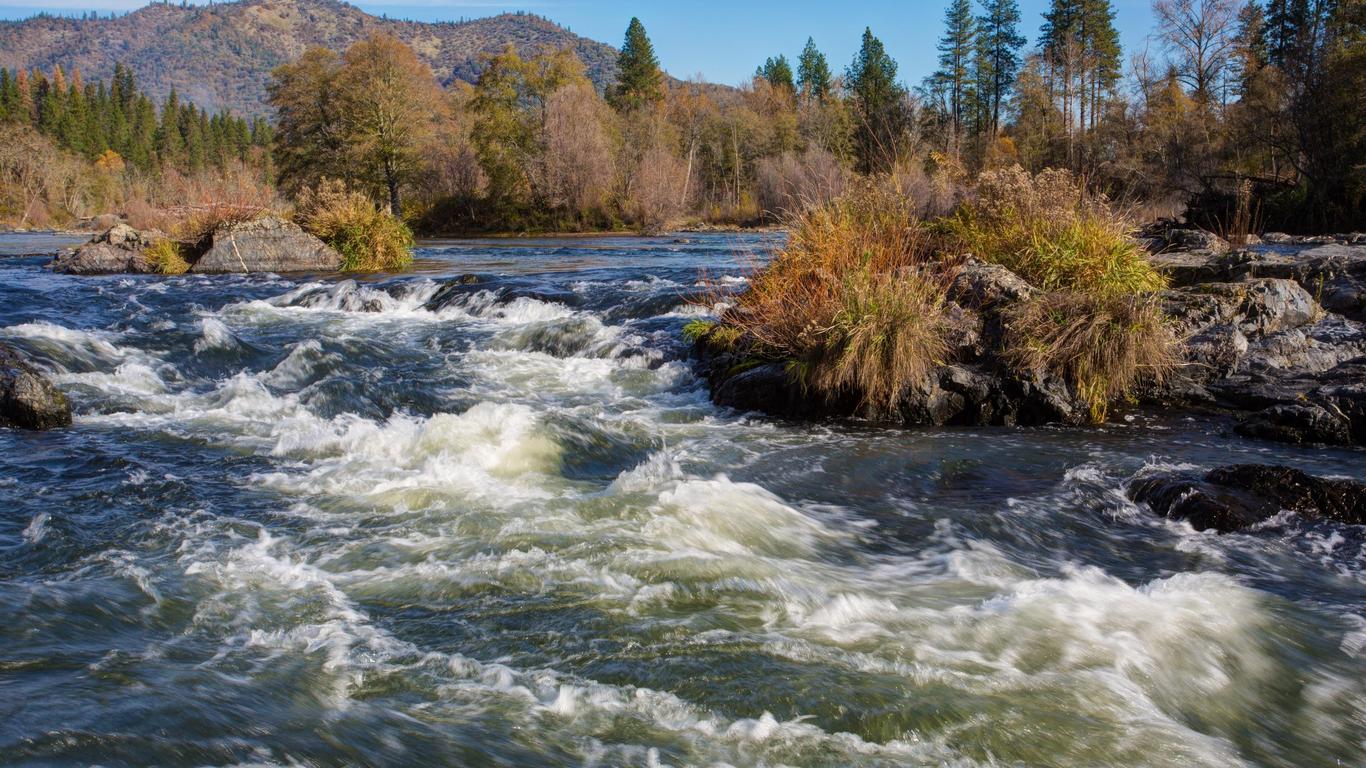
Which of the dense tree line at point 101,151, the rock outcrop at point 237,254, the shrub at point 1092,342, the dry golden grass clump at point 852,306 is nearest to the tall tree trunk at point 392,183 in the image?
the dense tree line at point 101,151

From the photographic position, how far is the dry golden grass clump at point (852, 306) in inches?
342

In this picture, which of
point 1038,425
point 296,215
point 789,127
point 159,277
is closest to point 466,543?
point 1038,425

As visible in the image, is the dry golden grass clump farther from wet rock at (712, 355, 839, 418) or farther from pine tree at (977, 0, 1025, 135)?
pine tree at (977, 0, 1025, 135)

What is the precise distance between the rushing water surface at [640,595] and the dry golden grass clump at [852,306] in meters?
0.61

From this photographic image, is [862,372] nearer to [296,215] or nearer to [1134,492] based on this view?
[1134,492]

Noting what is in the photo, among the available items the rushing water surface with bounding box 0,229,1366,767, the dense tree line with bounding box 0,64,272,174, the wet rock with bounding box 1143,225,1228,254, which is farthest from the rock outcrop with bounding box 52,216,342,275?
the dense tree line with bounding box 0,64,272,174

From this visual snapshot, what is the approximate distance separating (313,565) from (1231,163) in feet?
119

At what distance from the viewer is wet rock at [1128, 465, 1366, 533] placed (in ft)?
19.4

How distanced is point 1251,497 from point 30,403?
395 inches

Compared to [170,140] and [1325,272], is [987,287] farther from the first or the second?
[170,140]

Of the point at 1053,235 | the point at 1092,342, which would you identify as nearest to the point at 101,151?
the point at 1053,235

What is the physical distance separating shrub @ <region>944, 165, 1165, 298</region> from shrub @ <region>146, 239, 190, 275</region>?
19.7 m

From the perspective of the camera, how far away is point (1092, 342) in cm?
871

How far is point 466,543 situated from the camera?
553 cm
